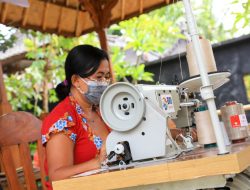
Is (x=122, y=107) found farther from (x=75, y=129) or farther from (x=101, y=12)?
(x=101, y=12)

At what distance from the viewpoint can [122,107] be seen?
1.63 metres

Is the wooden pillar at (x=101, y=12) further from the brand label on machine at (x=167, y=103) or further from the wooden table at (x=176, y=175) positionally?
the wooden table at (x=176, y=175)

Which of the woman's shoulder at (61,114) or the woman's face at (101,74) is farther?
the woman's face at (101,74)

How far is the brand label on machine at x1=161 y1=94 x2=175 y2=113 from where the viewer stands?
1690 millimetres

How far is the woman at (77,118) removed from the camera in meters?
1.95

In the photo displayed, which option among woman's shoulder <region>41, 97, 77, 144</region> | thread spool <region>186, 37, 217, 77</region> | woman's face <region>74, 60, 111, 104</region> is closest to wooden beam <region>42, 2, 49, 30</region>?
woman's face <region>74, 60, 111, 104</region>

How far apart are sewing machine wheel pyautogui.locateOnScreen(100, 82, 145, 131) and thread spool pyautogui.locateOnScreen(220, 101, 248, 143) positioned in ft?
1.30

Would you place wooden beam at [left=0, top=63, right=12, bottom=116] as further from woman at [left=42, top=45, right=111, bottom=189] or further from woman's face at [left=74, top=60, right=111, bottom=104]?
woman's face at [left=74, top=60, right=111, bottom=104]

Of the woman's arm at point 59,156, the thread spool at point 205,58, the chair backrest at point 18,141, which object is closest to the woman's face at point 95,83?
the woman's arm at point 59,156

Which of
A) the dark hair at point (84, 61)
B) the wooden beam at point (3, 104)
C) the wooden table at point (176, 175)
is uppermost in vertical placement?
the wooden beam at point (3, 104)

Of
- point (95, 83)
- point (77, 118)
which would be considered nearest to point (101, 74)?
point (95, 83)

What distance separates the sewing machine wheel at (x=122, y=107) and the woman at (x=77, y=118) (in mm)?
326

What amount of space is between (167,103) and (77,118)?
63 centimetres

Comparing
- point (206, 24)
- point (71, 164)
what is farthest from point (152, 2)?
point (206, 24)
